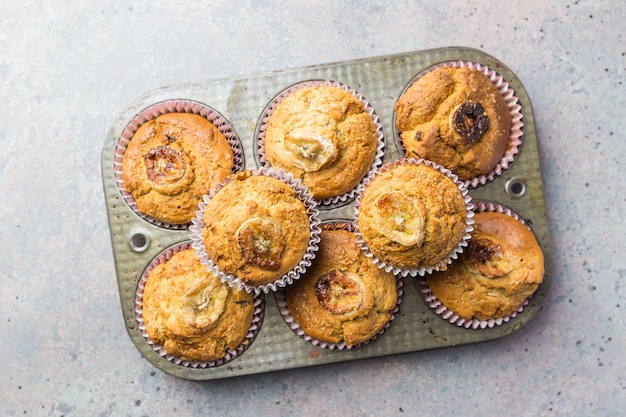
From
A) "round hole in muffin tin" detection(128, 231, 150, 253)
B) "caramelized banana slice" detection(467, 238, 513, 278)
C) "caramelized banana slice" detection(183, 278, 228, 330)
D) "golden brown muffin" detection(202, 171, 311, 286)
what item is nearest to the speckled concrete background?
"round hole in muffin tin" detection(128, 231, 150, 253)

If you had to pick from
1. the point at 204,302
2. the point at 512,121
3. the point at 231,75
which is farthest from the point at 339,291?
the point at 231,75

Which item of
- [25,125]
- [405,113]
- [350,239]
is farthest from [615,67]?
[25,125]

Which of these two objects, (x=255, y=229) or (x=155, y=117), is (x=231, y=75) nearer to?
(x=155, y=117)

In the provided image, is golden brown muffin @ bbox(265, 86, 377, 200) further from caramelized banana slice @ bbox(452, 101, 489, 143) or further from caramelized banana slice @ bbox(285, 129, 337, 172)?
caramelized banana slice @ bbox(452, 101, 489, 143)

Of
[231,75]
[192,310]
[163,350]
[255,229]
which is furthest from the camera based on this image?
[231,75]

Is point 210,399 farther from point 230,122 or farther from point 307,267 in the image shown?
point 230,122

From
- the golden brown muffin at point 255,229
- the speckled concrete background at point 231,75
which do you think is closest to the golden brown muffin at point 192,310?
the golden brown muffin at point 255,229
